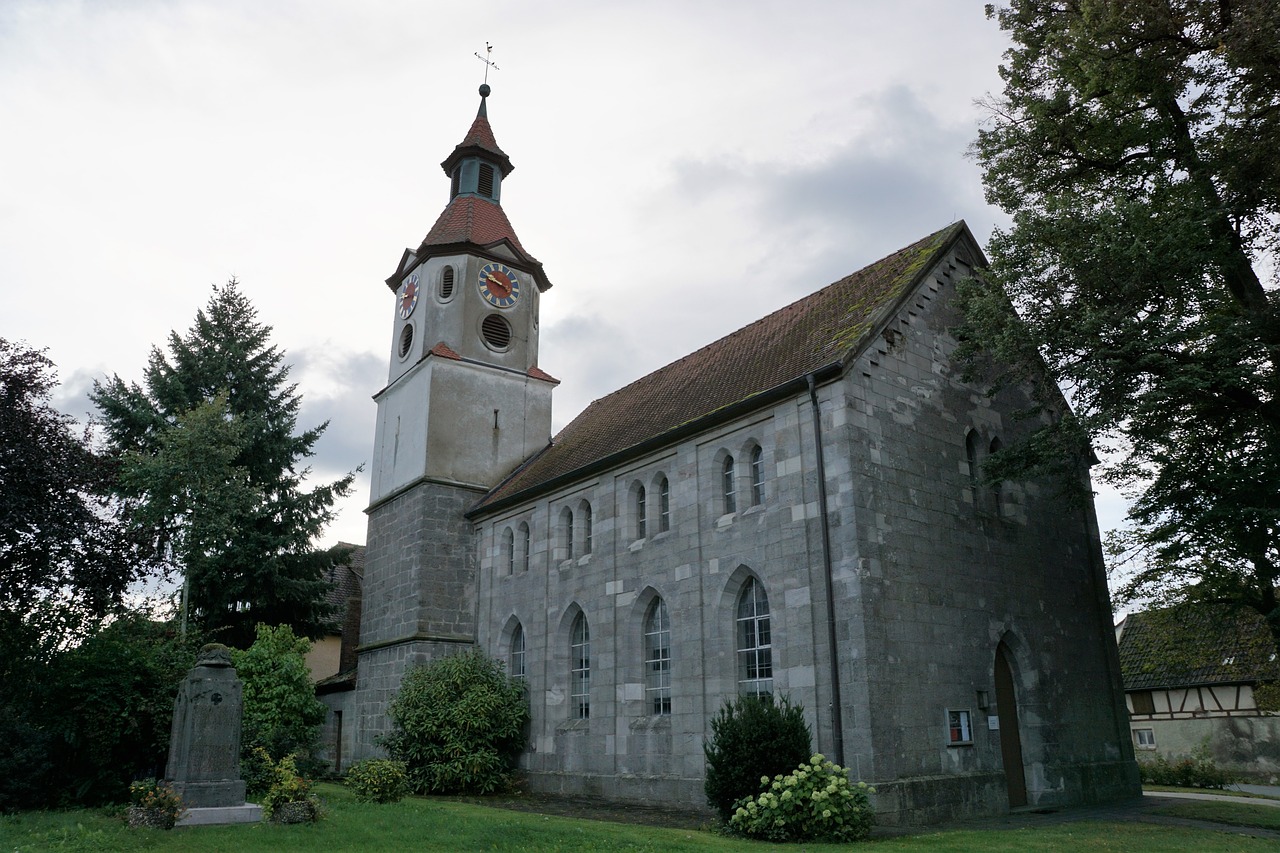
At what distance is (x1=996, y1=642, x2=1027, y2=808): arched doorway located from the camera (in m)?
17.6

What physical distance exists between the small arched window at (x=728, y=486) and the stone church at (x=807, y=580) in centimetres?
5

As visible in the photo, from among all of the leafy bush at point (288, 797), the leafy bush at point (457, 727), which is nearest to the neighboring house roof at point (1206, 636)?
the leafy bush at point (457, 727)

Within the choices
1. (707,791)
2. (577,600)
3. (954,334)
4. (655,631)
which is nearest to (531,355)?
(577,600)

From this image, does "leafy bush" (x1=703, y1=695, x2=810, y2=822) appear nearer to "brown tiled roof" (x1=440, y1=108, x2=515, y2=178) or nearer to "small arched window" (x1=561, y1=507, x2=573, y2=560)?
"small arched window" (x1=561, y1=507, x2=573, y2=560)

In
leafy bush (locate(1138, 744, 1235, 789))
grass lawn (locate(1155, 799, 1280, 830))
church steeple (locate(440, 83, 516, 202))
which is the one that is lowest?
leafy bush (locate(1138, 744, 1235, 789))

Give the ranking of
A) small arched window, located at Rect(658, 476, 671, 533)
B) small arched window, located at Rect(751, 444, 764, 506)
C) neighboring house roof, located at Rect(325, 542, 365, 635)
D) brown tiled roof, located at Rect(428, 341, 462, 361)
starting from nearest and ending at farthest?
small arched window, located at Rect(751, 444, 764, 506) → small arched window, located at Rect(658, 476, 671, 533) → brown tiled roof, located at Rect(428, 341, 462, 361) → neighboring house roof, located at Rect(325, 542, 365, 635)

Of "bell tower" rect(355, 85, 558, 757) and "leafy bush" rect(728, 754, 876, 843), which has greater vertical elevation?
"bell tower" rect(355, 85, 558, 757)

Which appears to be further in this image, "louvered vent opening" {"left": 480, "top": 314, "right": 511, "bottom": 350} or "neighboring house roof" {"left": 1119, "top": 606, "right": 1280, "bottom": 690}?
"louvered vent opening" {"left": 480, "top": 314, "right": 511, "bottom": 350}

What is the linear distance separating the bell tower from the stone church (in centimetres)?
16

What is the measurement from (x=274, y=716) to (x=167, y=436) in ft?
28.9

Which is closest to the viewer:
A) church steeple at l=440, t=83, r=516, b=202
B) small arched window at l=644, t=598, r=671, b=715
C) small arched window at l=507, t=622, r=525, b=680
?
small arched window at l=644, t=598, r=671, b=715

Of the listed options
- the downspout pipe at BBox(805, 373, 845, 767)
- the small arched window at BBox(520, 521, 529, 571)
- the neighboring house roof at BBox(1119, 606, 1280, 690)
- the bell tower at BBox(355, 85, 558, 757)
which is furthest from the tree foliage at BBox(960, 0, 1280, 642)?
the bell tower at BBox(355, 85, 558, 757)

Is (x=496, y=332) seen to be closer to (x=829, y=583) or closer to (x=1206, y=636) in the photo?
(x=829, y=583)

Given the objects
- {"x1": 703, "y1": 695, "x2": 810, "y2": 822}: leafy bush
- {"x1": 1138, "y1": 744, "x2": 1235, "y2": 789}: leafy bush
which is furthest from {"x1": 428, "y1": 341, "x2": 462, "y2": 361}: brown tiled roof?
{"x1": 1138, "y1": 744, "x2": 1235, "y2": 789}: leafy bush
